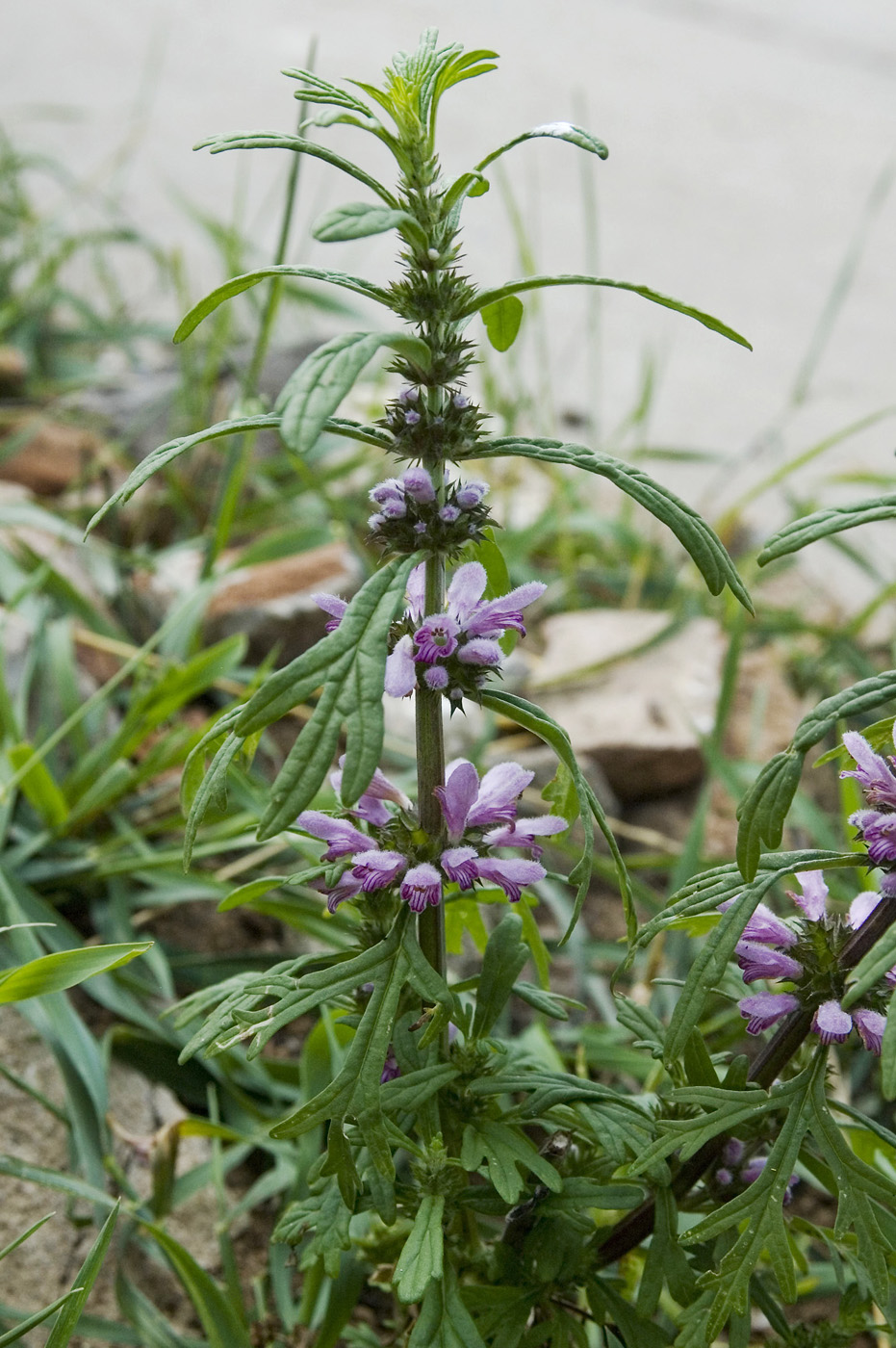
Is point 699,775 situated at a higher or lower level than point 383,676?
lower

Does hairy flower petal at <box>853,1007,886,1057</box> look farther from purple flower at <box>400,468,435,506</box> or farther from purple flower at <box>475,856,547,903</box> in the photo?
purple flower at <box>400,468,435,506</box>

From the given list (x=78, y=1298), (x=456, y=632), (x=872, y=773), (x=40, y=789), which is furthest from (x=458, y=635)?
(x=40, y=789)

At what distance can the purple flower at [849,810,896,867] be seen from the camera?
672mm

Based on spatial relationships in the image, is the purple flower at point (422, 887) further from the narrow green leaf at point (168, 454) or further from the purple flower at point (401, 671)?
the narrow green leaf at point (168, 454)

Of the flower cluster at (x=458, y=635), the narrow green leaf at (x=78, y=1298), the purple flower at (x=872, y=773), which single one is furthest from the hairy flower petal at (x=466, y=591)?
the narrow green leaf at (x=78, y=1298)

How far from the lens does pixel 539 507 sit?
2.42 meters

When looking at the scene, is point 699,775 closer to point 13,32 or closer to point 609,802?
point 609,802

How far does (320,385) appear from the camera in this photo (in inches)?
20.9

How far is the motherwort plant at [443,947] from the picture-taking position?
2.05 ft

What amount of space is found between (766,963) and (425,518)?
32 cm

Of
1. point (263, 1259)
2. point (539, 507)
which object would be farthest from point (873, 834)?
point (539, 507)

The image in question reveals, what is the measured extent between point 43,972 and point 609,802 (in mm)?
960

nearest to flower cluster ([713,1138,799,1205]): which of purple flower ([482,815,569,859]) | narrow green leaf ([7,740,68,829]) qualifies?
purple flower ([482,815,569,859])

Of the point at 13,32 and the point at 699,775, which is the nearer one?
the point at 699,775
